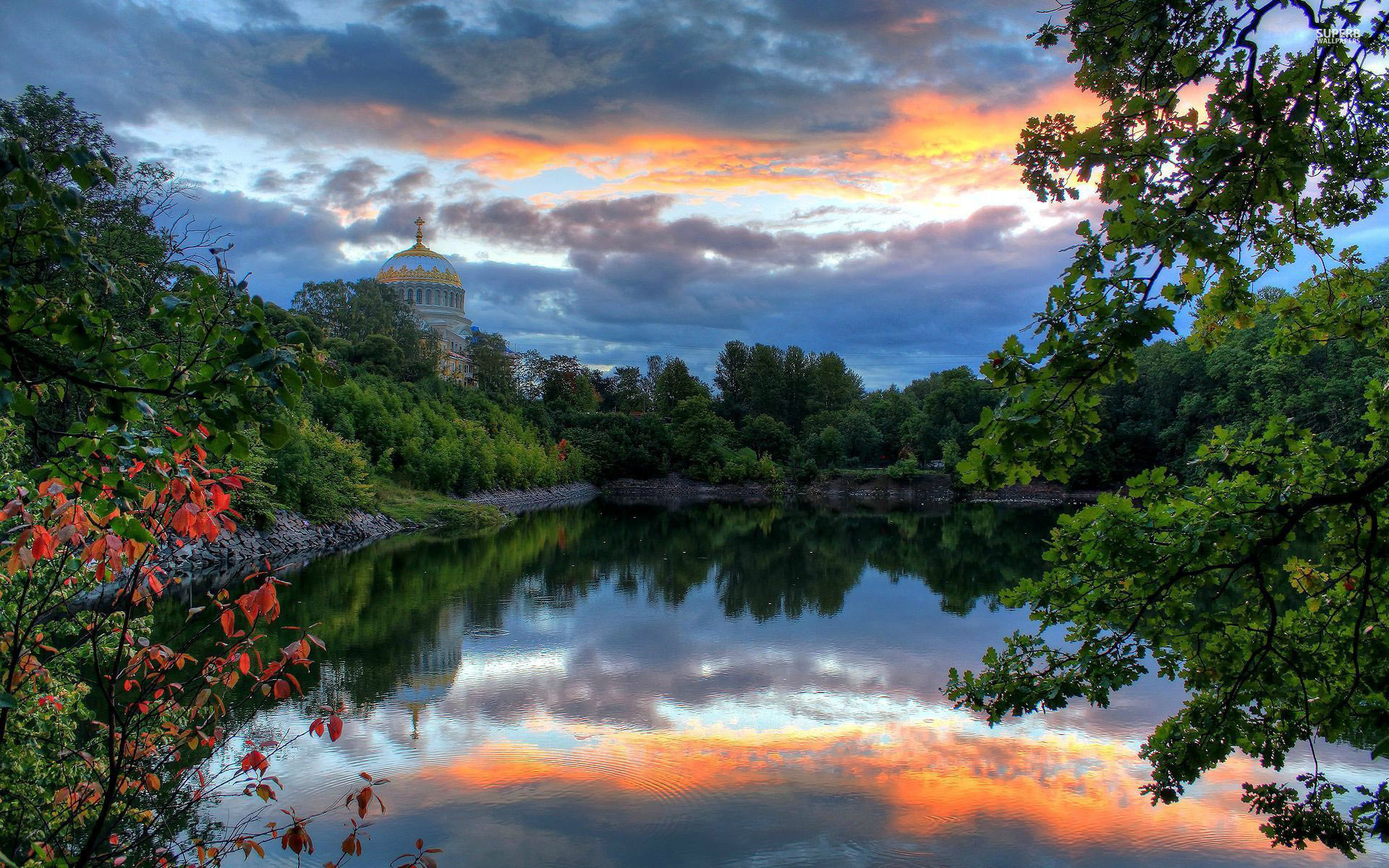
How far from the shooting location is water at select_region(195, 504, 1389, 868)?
7.82 metres

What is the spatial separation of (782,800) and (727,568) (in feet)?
54.7

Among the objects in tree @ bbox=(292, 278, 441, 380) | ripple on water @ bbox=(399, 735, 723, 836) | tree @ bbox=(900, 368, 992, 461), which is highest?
tree @ bbox=(292, 278, 441, 380)

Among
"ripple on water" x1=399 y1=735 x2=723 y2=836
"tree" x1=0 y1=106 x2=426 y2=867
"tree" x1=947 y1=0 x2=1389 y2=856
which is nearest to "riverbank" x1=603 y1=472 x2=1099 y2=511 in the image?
"ripple on water" x1=399 y1=735 x2=723 y2=836

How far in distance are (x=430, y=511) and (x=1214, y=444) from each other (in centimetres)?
3431

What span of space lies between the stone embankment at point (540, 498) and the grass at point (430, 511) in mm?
3565

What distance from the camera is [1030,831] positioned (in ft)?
26.5

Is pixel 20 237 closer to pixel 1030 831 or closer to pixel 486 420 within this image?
pixel 1030 831

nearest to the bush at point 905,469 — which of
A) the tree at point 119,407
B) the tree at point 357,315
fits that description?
the tree at point 357,315

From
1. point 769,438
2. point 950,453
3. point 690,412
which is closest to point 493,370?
point 690,412

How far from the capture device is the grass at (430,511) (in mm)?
34000

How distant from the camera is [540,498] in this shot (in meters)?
50.8

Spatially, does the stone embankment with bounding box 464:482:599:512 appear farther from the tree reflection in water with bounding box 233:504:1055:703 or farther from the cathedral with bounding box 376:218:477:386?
the cathedral with bounding box 376:218:477:386

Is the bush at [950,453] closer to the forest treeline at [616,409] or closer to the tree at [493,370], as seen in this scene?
the forest treeline at [616,409]

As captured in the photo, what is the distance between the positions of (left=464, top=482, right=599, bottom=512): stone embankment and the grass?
3.56 meters
